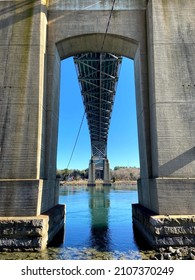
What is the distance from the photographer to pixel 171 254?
665 centimetres

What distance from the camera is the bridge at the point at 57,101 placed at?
7496 mm

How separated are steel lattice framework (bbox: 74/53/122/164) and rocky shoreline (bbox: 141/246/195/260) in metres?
17.9

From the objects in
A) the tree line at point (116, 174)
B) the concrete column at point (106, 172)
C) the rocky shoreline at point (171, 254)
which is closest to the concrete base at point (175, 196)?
the rocky shoreline at point (171, 254)

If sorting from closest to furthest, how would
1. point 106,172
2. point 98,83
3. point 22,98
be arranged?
point 22,98 < point 98,83 < point 106,172

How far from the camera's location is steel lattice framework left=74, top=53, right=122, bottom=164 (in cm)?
2239

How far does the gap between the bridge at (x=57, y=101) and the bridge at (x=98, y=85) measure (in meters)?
11.8

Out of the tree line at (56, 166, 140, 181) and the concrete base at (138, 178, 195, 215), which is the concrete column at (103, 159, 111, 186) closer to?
the tree line at (56, 166, 140, 181)

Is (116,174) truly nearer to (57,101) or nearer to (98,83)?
(98,83)

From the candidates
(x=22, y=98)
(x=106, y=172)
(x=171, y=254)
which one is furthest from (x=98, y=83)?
(x=106, y=172)

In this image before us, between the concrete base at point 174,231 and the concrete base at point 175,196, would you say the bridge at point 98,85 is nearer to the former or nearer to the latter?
the concrete base at point 175,196

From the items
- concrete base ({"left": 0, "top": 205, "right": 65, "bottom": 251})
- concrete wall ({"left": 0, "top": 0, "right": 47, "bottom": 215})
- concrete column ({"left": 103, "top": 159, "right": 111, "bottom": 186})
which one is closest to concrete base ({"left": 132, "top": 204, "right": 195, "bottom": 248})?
concrete base ({"left": 0, "top": 205, "right": 65, "bottom": 251})

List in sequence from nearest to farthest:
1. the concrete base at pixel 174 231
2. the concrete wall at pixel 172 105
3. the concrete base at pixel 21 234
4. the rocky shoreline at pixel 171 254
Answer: the rocky shoreline at pixel 171 254, the concrete base at pixel 174 231, the concrete base at pixel 21 234, the concrete wall at pixel 172 105

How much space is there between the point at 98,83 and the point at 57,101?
19245mm
